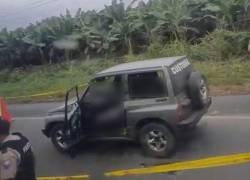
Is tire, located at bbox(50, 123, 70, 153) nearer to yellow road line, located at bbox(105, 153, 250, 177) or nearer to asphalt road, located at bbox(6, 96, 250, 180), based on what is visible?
asphalt road, located at bbox(6, 96, 250, 180)

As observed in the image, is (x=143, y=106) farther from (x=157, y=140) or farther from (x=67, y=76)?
(x=67, y=76)

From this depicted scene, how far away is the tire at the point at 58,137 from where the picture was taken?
10391mm

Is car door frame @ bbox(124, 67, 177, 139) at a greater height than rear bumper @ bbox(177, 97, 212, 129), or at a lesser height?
greater

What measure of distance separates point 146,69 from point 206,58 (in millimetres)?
9061

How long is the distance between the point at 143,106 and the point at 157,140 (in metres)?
0.64

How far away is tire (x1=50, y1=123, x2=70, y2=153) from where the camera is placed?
10.4 m

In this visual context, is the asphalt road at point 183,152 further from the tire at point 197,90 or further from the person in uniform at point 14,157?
the person in uniform at point 14,157

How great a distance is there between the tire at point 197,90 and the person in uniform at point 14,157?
15.6 ft

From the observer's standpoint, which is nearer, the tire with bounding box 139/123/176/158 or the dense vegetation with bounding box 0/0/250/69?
the tire with bounding box 139/123/176/158

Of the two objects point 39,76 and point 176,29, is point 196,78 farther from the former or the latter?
point 39,76

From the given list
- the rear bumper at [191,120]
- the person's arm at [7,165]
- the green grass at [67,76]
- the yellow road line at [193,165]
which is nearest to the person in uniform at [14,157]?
the person's arm at [7,165]

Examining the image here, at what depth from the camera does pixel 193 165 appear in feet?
28.6

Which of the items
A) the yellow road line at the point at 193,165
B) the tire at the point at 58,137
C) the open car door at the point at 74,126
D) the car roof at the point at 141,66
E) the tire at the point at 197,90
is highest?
the car roof at the point at 141,66

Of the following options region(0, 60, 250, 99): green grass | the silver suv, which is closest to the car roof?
the silver suv
